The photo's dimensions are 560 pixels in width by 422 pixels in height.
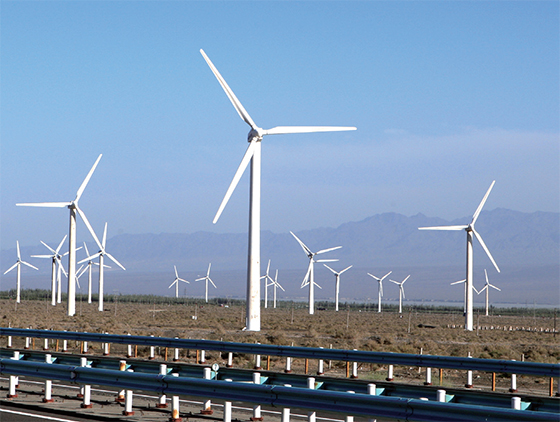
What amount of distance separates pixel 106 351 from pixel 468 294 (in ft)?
131

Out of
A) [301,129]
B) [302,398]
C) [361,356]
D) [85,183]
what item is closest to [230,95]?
[301,129]

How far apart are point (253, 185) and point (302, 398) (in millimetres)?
30679

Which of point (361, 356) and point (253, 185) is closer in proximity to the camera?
point (361, 356)

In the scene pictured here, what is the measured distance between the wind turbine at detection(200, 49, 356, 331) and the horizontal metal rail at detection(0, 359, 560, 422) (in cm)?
2269

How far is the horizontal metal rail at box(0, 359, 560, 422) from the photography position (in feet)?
36.4

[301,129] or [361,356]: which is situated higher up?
→ [301,129]

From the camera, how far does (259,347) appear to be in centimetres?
2212

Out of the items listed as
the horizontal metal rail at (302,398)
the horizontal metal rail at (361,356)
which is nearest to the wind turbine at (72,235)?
the horizontal metal rail at (361,356)

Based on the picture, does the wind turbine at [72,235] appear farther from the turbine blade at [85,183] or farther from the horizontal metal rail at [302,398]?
the horizontal metal rail at [302,398]

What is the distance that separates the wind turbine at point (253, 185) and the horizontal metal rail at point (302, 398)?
74.4 ft

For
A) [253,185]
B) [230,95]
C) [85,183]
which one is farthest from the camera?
[85,183]

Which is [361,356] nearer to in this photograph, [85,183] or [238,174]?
[238,174]

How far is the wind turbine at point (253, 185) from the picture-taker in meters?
41.4

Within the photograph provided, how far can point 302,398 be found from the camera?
41.7 ft
